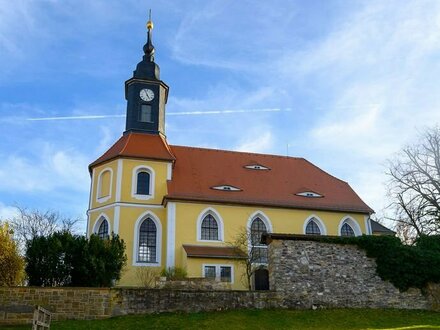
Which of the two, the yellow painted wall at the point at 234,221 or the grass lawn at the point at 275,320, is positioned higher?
the yellow painted wall at the point at 234,221

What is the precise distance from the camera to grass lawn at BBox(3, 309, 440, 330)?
50.9 feet

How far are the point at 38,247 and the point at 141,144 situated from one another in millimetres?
12342

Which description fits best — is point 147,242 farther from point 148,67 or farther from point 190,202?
point 148,67

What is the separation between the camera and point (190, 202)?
28188 millimetres

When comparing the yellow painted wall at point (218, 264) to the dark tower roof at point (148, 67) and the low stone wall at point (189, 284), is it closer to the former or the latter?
the low stone wall at point (189, 284)

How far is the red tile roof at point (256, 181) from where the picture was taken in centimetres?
2916

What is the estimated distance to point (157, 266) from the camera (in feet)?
87.9

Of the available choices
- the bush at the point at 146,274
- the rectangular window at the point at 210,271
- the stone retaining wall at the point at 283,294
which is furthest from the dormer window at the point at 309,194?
the stone retaining wall at the point at 283,294

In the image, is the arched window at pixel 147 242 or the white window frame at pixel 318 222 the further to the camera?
the white window frame at pixel 318 222

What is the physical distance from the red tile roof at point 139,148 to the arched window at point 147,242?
383 centimetres

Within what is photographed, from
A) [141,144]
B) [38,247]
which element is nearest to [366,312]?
[38,247]

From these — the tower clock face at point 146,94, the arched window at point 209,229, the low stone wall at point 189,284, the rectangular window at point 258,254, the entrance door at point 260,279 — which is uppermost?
the tower clock face at point 146,94

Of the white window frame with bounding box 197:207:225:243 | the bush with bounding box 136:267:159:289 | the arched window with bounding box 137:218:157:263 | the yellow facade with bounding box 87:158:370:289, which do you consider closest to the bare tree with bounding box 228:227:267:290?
the yellow facade with bounding box 87:158:370:289

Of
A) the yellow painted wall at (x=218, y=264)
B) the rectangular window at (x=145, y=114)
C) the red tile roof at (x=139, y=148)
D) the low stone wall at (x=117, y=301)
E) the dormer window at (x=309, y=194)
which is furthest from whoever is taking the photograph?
the rectangular window at (x=145, y=114)
